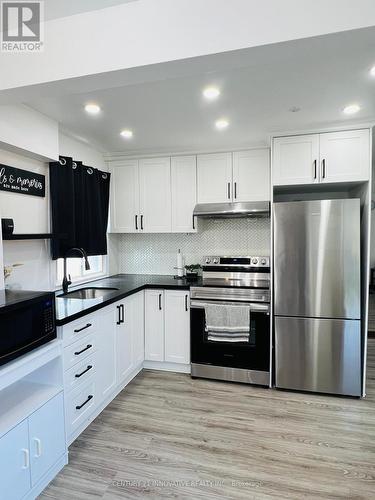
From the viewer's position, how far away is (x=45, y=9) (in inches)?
56.6

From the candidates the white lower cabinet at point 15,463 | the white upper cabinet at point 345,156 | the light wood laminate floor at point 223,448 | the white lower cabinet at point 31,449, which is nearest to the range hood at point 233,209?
Result: the white upper cabinet at point 345,156

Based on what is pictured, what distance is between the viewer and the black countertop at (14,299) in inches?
59.5

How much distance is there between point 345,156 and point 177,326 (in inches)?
91.4

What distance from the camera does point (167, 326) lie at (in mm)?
3238

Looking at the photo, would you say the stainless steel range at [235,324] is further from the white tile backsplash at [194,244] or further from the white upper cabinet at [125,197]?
the white upper cabinet at [125,197]

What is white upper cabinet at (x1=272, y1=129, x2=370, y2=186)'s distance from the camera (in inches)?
106

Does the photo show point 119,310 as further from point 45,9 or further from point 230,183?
point 45,9

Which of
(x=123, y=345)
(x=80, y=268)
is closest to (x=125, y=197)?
(x=80, y=268)

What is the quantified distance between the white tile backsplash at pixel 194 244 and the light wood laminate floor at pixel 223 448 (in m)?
1.51

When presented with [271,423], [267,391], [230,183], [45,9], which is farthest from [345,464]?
[45,9]

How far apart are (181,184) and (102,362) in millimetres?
2073

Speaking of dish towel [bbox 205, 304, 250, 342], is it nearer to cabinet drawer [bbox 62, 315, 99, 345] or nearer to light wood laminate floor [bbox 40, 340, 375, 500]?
light wood laminate floor [bbox 40, 340, 375, 500]

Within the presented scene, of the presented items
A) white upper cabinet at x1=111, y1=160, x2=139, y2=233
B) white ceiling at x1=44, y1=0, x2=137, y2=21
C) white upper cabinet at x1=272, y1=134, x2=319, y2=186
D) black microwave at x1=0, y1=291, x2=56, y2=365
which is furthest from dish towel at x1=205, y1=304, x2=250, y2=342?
white ceiling at x1=44, y1=0, x2=137, y2=21

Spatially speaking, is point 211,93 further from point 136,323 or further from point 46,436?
point 46,436
